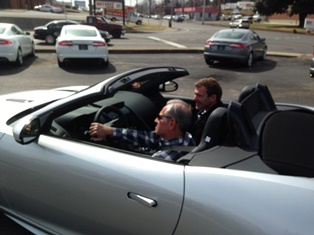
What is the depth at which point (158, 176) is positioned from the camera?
198cm

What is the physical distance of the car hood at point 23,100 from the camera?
2.97m

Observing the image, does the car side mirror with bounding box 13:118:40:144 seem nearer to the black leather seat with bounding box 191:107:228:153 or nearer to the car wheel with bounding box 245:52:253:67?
the black leather seat with bounding box 191:107:228:153

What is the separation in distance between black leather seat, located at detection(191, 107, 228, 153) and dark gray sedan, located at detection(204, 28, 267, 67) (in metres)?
11.8

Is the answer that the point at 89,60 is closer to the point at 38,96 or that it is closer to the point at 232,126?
the point at 38,96

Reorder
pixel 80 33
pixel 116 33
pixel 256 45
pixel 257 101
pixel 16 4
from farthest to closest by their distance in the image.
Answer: pixel 16 4, pixel 116 33, pixel 256 45, pixel 80 33, pixel 257 101

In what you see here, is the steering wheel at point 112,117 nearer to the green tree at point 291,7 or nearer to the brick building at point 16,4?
the green tree at point 291,7

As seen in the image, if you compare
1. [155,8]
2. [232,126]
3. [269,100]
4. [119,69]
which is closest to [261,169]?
[232,126]

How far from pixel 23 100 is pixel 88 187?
5.41ft

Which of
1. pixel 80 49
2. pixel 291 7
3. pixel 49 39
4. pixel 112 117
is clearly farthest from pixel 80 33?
pixel 291 7

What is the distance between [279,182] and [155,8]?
472 feet

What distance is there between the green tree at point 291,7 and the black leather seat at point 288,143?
2141 inches

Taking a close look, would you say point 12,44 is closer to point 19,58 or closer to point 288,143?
point 19,58

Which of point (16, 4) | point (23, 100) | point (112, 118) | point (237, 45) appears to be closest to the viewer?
point (112, 118)

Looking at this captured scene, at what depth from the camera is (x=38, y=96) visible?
363 centimetres
